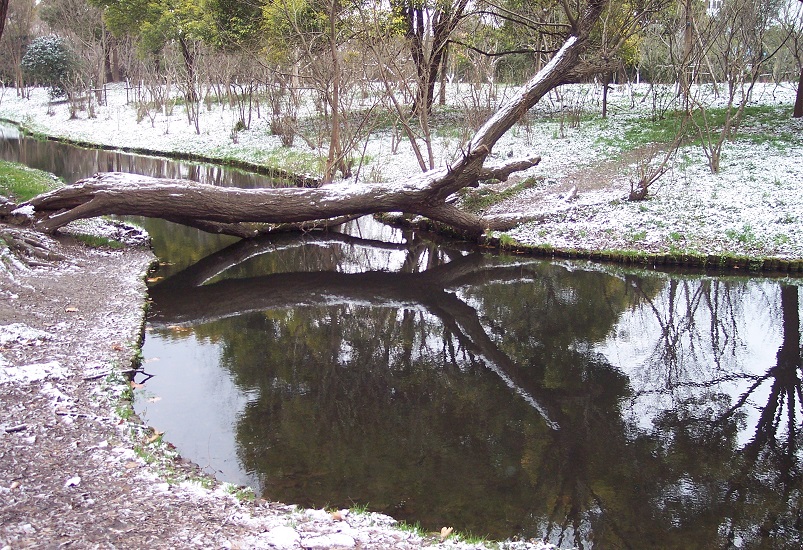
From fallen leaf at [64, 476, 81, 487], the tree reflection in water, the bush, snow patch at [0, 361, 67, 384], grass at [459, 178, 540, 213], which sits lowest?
the tree reflection in water

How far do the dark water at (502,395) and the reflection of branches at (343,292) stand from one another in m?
0.06

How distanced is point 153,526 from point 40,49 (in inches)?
1942

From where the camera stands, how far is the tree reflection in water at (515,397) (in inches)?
212

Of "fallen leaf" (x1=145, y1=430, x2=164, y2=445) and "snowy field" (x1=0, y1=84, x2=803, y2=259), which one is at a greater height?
"snowy field" (x1=0, y1=84, x2=803, y2=259)

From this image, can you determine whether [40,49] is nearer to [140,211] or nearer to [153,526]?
[140,211]

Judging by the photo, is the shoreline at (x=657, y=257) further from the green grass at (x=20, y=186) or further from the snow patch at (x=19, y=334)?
the snow patch at (x=19, y=334)

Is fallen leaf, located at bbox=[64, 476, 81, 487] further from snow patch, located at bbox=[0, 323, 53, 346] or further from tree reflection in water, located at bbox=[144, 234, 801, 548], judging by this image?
snow patch, located at bbox=[0, 323, 53, 346]

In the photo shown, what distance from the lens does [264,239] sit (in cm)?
1548

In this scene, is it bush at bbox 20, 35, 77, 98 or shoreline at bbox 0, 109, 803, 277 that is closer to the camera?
shoreline at bbox 0, 109, 803, 277

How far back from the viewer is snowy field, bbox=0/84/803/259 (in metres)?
13.5

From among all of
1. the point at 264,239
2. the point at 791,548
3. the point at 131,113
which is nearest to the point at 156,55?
the point at 131,113

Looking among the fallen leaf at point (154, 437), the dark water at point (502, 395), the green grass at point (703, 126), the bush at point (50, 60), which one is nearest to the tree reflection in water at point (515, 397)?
the dark water at point (502, 395)

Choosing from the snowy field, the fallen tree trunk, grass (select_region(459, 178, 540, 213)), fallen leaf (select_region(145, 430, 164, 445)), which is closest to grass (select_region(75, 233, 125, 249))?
the fallen tree trunk

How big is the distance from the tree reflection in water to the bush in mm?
39940
